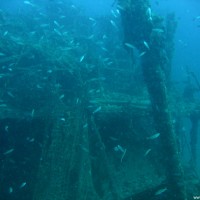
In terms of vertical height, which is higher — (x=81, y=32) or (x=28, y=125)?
Result: (x=28, y=125)

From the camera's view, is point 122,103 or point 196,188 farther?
point 122,103

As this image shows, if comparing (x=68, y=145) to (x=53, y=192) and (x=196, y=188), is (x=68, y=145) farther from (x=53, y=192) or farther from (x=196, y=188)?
(x=196, y=188)

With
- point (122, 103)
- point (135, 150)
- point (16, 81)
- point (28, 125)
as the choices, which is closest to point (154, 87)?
point (122, 103)

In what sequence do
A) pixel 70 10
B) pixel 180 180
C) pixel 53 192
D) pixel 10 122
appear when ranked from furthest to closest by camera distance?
1. pixel 70 10
2. pixel 10 122
3. pixel 180 180
4. pixel 53 192

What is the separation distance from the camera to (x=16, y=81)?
9.81 m

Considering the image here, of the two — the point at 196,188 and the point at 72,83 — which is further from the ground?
the point at 72,83

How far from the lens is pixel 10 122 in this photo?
863 cm

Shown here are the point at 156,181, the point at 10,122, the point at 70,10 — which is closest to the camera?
the point at 10,122

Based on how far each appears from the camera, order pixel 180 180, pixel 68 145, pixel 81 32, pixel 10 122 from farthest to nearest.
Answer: pixel 81 32
pixel 10 122
pixel 180 180
pixel 68 145

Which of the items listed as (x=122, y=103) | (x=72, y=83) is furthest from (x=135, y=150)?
(x=72, y=83)

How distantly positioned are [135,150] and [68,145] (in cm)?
357

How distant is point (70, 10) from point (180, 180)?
55.4 feet

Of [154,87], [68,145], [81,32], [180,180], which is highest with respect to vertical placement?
[154,87]

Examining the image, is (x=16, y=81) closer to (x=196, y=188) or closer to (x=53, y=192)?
(x=53, y=192)
